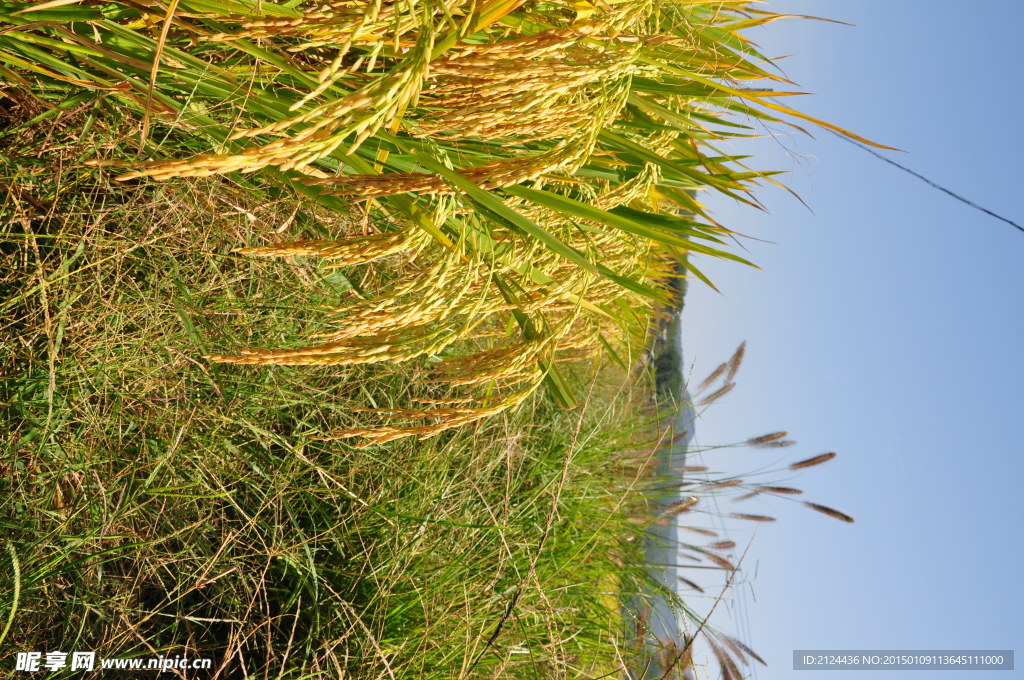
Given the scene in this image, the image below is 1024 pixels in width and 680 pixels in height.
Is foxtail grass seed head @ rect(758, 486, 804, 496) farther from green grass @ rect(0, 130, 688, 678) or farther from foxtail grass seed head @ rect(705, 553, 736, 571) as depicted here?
green grass @ rect(0, 130, 688, 678)

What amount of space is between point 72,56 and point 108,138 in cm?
30

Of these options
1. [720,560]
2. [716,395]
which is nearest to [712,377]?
[716,395]

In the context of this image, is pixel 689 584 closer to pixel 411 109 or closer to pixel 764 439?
pixel 764 439

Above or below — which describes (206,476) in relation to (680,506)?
above

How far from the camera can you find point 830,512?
3301 mm

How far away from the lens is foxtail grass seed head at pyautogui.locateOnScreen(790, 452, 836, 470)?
3.44 m

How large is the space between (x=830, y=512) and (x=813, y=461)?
0.93 ft

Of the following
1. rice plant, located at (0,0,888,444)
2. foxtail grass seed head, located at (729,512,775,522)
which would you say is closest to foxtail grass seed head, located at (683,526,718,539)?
foxtail grass seed head, located at (729,512,775,522)

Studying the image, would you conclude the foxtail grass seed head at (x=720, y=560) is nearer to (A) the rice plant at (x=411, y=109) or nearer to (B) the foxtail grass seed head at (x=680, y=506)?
(B) the foxtail grass seed head at (x=680, y=506)

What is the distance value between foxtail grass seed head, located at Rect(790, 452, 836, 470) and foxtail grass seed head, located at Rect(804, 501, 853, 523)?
19 cm

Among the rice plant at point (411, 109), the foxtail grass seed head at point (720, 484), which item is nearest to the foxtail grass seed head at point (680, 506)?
the foxtail grass seed head at point (720, 484)

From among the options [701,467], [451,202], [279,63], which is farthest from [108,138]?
[701,467]

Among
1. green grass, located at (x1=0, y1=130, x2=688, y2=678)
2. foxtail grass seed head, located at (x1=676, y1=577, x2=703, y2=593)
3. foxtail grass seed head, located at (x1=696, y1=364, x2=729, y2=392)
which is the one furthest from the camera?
foxtail grass seed head, located at (x1=696, y1=364, x2=729, y2=392)

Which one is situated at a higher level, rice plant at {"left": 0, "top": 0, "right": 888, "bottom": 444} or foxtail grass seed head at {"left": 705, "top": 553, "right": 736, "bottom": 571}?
rice plant at {"left": 0, "top": 0, "right": 888, "bottom": 444}
